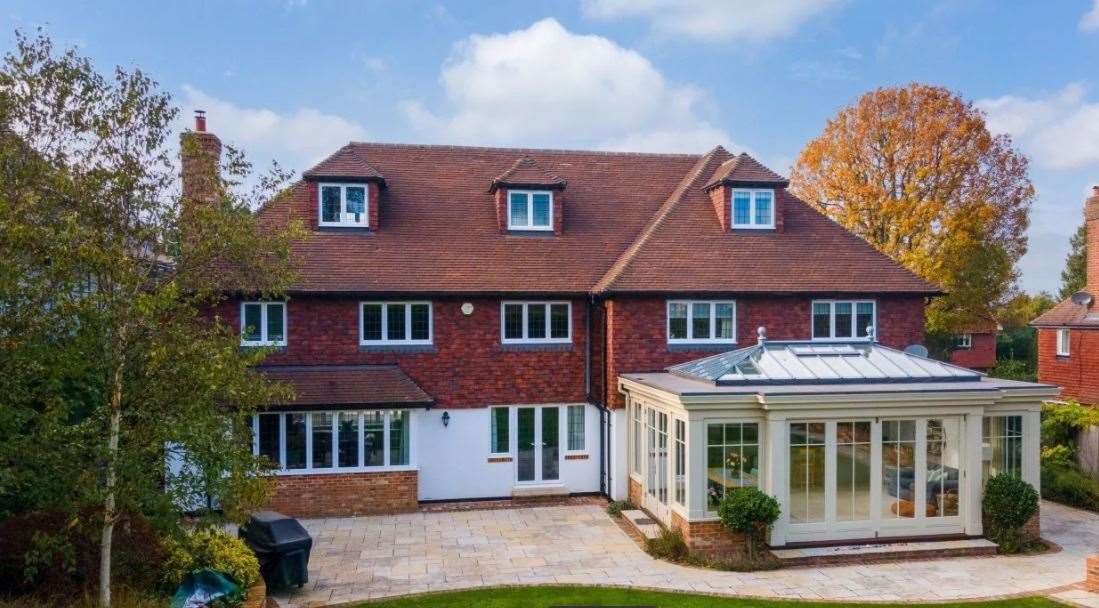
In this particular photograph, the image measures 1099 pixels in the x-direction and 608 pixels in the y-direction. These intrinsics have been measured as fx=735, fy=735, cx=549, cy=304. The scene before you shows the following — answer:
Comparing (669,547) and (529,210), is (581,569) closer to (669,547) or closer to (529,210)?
(669,547)

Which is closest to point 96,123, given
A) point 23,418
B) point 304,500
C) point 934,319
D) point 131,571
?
point 23,418

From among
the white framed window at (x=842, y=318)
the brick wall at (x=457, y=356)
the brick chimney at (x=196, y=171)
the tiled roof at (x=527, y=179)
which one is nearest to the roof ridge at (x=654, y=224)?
the brick wall at (x=457, y=356)

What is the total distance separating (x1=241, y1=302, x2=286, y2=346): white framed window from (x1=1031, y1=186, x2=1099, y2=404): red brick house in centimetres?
2173

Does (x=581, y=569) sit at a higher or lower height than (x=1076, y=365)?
lower

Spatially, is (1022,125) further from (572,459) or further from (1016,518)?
(572,459)

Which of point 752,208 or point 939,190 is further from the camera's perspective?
point 939,190

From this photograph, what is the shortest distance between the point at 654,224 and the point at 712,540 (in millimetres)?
8163

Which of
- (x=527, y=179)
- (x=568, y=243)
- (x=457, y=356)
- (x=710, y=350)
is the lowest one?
(x=457, y=356)

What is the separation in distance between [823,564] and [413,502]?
8.37 metres

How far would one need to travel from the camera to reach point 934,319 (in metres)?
26.4

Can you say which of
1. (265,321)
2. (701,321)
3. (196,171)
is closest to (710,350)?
(701,321)

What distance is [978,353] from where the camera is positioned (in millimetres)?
36281

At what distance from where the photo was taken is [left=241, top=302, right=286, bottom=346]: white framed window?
16078mm

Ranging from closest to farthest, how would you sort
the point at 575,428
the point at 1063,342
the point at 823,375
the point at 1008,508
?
the point at 1008,508 < the point at 823,375 < the point at 575,428 < the point at 1063,342
